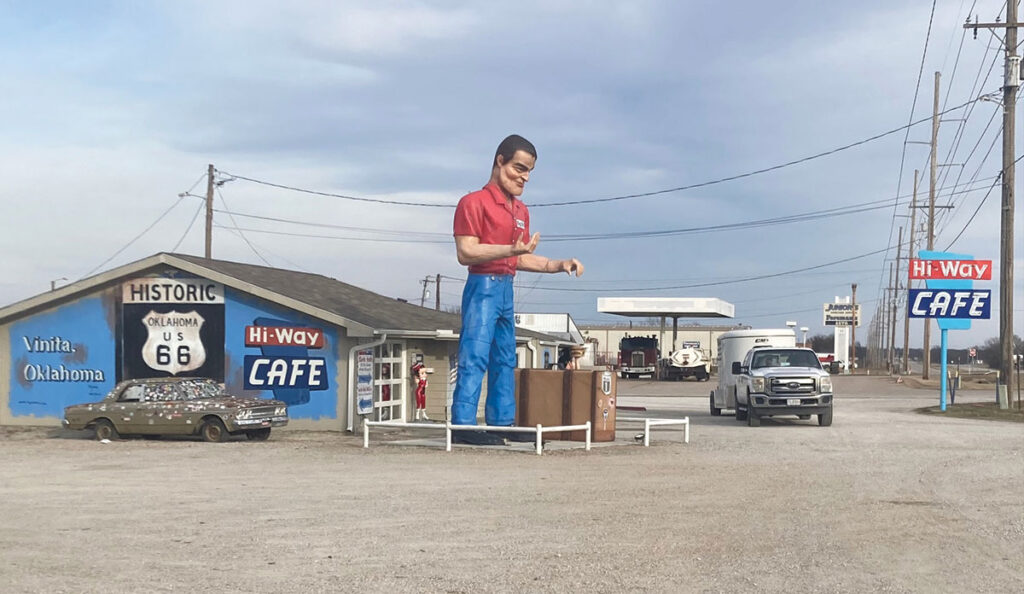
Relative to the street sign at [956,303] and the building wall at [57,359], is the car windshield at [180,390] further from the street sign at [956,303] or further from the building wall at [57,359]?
the street sign at [956,303]

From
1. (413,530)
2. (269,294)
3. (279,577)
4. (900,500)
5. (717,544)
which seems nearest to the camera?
(279,577)

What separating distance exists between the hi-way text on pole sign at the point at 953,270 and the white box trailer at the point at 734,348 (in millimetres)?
5139

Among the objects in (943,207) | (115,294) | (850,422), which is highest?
(943,207)

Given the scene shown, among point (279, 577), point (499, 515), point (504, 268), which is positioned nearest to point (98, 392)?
point (504, 268)

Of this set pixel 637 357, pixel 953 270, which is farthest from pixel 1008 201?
pixel 637 357

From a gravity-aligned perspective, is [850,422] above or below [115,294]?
below

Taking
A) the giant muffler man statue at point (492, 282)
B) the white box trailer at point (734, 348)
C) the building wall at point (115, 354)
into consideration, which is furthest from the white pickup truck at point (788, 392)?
the building wall at point (115, 354)

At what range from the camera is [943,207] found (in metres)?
60.6

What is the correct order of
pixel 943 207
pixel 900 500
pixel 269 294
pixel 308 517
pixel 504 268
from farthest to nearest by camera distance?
1. pixel 943 207
2. pixel 269 294
3. pixel 504 268
4. pixel 900 500
5. pixel 308 517

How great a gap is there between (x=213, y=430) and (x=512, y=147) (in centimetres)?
835

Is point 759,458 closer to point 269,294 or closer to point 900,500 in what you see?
point 900,500

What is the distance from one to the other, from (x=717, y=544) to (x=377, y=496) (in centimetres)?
476

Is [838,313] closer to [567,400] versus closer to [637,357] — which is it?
[637,357]

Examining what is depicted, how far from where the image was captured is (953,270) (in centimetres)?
3262
